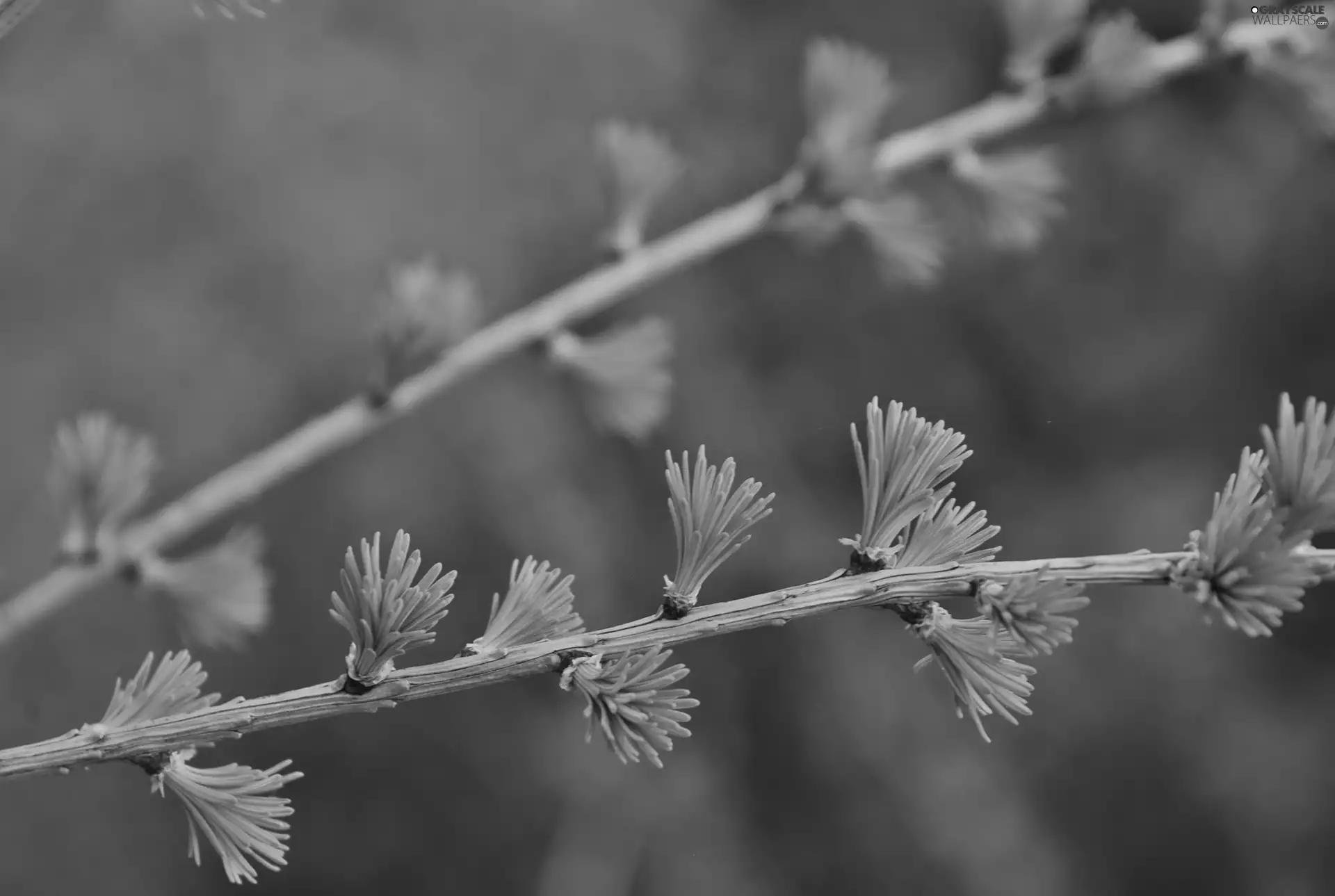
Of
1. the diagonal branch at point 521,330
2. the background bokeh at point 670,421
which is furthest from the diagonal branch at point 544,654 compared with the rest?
the background bokeh at point 670,421

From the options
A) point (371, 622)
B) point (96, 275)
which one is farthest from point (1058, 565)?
point (96, 275)

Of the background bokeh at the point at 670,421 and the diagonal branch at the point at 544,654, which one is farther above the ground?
the background bokeh at the point at 670,421

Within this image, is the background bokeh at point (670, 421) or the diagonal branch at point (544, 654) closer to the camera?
the diagonal branch at point (544, 654)

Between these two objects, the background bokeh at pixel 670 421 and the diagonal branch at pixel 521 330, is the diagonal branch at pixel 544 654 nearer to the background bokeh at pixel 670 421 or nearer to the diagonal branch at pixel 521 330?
the diagonal branch at pixel 521 330

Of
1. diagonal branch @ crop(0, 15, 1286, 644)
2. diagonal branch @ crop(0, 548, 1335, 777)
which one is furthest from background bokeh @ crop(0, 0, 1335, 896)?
diagonal branch @ crop(0, 548, 1335, 777)

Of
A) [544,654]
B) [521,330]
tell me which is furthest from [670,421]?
[544,654]

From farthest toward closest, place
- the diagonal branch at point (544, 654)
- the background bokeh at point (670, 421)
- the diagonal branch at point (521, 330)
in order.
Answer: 1. the background bokeh at point (670, 421)
2. the diagonal branch at point (521, 330)
3. the diagonal branch at point (544, 654)

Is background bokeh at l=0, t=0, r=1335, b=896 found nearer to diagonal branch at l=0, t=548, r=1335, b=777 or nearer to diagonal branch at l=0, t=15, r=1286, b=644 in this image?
diagonal branch at l=0, t=15, r=1286, b=644
